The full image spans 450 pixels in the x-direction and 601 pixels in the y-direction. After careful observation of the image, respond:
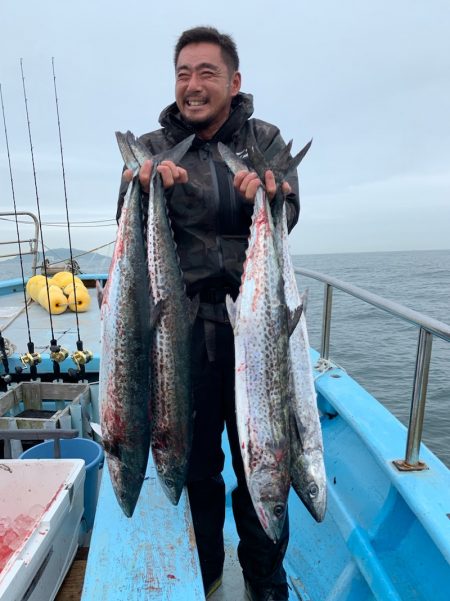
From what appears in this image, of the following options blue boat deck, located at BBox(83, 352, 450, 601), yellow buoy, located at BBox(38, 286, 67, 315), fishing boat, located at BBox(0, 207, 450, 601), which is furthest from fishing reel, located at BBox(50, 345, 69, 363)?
yellow buoy, located at BBox(38, 286, 67, 315)

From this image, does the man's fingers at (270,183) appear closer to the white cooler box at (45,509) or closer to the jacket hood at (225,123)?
the jacket hood at (225,123)

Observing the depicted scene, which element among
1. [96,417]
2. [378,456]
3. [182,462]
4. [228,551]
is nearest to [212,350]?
[182,462]

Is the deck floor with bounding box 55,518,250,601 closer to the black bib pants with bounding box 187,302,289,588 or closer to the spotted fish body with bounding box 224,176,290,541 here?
the black bib pants with bounding box 187,302,289,588

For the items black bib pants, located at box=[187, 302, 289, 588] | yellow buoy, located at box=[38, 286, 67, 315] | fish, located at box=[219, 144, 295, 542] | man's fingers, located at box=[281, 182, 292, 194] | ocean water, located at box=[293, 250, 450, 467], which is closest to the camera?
fish, located at box=[219, 144, 295, 542]

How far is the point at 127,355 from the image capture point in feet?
6.07

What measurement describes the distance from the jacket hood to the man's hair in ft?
0.49

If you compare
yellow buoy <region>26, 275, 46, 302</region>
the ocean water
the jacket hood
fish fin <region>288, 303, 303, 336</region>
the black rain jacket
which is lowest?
the ocean water

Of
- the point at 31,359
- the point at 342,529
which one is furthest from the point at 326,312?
the point at 31,359

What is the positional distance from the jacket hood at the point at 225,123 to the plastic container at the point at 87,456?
2239mm

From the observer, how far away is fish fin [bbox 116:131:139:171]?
1882 millimetres

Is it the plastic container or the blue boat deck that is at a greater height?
the blue boat deck

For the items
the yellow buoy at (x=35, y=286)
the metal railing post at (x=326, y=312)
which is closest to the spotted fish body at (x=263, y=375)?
the metal railing post at (x=326, y=312)

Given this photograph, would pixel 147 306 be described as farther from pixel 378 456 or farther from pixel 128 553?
pixel 378 456

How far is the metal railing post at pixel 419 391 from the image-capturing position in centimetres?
200
